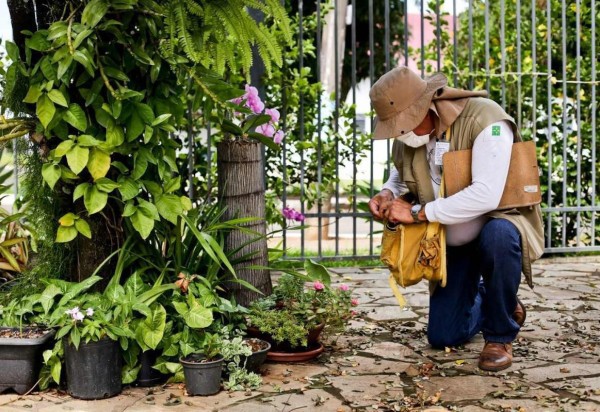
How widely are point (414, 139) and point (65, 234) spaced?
5.31 ft

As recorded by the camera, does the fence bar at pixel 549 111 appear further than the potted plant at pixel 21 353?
Yes

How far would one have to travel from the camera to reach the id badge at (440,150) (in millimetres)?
4258

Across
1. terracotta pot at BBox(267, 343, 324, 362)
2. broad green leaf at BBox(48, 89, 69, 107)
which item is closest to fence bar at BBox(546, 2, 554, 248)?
terracotta pot at BBox(267, 343, 324, 362)

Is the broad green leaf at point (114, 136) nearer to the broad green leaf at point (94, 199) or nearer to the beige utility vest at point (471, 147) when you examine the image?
the broad green leaf at point (94, 199)

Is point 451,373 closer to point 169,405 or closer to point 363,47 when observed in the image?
point 169,405

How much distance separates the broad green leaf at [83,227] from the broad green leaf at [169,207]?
0.31 m

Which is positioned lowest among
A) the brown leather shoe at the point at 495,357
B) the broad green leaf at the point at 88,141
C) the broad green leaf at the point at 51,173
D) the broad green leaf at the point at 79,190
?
the brown leather shoe at the point at 495,357

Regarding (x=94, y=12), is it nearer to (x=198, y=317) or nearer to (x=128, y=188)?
(x=128, y=188)

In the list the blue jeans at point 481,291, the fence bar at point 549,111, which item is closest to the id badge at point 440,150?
the blue jeans at point 481,291

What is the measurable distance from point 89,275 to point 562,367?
219 cm

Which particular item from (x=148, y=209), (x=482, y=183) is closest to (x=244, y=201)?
(x=148, y=209)

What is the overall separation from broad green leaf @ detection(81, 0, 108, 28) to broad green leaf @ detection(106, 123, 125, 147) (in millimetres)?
430

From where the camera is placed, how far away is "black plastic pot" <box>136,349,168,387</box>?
12.9 feet

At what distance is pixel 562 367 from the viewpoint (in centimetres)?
426
